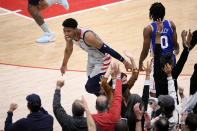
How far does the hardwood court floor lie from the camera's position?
25.8 ft

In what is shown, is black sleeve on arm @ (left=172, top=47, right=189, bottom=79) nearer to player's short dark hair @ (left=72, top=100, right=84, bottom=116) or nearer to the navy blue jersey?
the navy blue jersey

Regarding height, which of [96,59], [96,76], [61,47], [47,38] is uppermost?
[47,38]

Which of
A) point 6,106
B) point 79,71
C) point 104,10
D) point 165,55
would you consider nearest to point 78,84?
point 79,71

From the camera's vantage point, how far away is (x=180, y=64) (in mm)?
5508

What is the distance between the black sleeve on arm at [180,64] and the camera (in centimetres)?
550

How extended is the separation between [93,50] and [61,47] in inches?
164

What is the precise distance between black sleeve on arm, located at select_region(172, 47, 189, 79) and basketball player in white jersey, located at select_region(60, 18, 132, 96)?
0.73 meters

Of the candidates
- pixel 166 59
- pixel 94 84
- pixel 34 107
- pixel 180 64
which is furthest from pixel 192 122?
pixel 94 84

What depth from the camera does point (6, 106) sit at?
7438mm

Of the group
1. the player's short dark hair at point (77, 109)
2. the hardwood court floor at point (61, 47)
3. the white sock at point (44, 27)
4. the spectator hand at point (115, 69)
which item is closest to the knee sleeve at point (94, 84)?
the hardwood court floor at point (61, 47)

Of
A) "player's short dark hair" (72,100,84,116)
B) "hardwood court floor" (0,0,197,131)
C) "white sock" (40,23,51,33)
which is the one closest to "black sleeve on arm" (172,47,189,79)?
"player's short dark hair" (72,100,84,116)

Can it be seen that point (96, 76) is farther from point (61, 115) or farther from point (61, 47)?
point (61, 47)

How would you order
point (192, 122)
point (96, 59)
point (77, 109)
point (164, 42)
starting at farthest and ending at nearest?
point (96, 59), point (164, 42), point (77, 109), point (192, 122)

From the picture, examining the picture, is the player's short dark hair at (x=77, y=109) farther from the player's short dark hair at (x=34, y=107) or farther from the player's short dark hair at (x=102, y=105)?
the player's short dark hair at (x=34, y=107)
